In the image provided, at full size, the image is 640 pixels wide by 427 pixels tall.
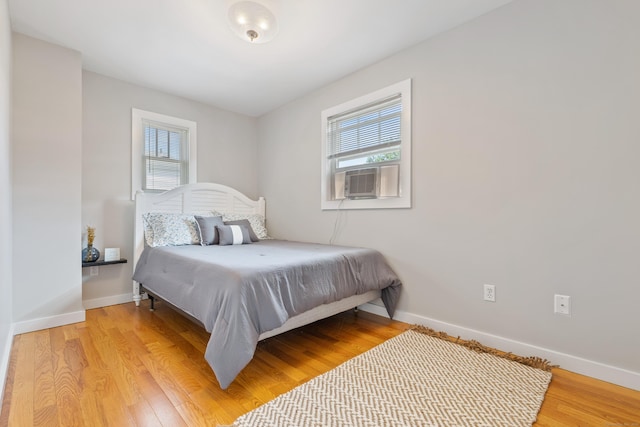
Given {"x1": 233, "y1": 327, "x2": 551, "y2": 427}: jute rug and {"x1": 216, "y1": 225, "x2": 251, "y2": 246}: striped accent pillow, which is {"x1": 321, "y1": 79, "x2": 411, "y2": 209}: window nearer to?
{"x1": 216, "y1": 225, "x2": 251, "y2": 246}: striped accent pillow

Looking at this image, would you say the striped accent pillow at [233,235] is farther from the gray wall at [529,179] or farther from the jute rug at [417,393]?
the jute rug at [417,393]

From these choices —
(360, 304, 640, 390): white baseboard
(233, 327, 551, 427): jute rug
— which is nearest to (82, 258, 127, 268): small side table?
(233, 327, 551, 427): jute rug

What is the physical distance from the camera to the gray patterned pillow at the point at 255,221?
3.78 meters

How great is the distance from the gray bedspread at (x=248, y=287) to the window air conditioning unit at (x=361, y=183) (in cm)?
60

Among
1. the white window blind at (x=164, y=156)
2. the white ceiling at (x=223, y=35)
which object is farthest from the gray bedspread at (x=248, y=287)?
the white ceiling at (x=223, y=35)

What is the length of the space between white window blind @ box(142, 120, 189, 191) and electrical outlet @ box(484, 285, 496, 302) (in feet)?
11.7

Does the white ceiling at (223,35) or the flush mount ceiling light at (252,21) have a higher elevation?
the white ceiling at (223,35)

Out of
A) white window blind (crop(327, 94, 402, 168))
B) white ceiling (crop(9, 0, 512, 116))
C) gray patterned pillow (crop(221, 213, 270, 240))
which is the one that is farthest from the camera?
gray patterned pillow (crop(221, 213, 270, 240))

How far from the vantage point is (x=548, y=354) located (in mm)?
1936

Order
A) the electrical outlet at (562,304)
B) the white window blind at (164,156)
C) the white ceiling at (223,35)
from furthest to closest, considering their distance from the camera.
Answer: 1. the white window blind at (164,156)
2. the white ceiling at (223,35)
3. the electrical outlet at (562,304)

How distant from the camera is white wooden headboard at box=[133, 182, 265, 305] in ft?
10.4

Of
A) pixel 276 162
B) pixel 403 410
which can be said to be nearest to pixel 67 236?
pixel 276 162

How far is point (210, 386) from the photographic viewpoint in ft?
5.51

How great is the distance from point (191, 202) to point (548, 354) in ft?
12.1
